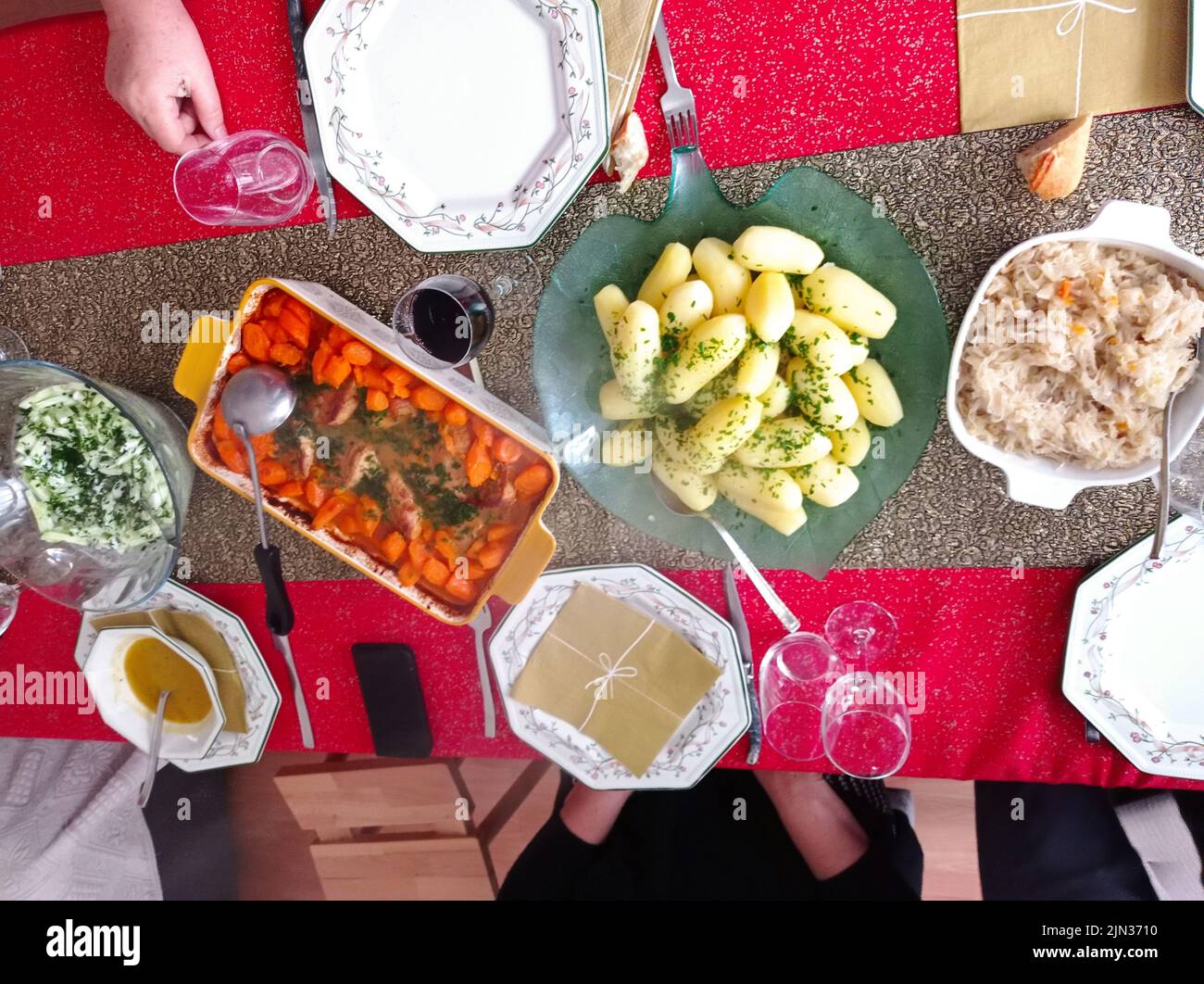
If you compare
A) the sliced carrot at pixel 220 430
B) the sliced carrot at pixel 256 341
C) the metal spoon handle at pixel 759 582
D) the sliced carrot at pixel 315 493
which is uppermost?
the sliced carrot at pixel 256 341

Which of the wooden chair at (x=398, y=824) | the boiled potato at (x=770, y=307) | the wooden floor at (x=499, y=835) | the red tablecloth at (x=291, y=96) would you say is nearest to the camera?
the boiled potato at (x=770, y=307)

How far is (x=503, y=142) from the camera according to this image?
1.04 m

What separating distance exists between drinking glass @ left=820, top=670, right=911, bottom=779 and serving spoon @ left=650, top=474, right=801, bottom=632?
13cm

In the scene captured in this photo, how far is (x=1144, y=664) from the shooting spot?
107 cm

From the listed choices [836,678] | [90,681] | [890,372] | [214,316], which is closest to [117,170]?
[214,316]

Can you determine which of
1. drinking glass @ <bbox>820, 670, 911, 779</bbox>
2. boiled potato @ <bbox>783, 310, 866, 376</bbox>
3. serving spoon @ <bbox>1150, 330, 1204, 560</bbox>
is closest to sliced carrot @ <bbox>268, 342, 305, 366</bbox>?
boiled potato @ <bbox>783, 310, 866, 376</bbox>

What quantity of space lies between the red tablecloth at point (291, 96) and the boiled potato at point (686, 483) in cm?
40

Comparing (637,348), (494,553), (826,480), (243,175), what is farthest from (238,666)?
(826,480)

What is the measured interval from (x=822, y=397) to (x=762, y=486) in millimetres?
126

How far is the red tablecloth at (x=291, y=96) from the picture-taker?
3.17 feet

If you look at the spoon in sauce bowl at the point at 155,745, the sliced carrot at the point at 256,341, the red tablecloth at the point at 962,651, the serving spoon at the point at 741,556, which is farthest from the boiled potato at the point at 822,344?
the spoon in sauce bowl at the point at 155,745

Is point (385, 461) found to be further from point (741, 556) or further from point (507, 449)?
point (741, 556)

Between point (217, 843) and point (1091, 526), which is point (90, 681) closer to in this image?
point (217, 843)

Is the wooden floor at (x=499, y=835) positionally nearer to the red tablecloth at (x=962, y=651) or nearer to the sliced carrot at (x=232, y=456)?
the red tablecloth at (x=962, y=651)
